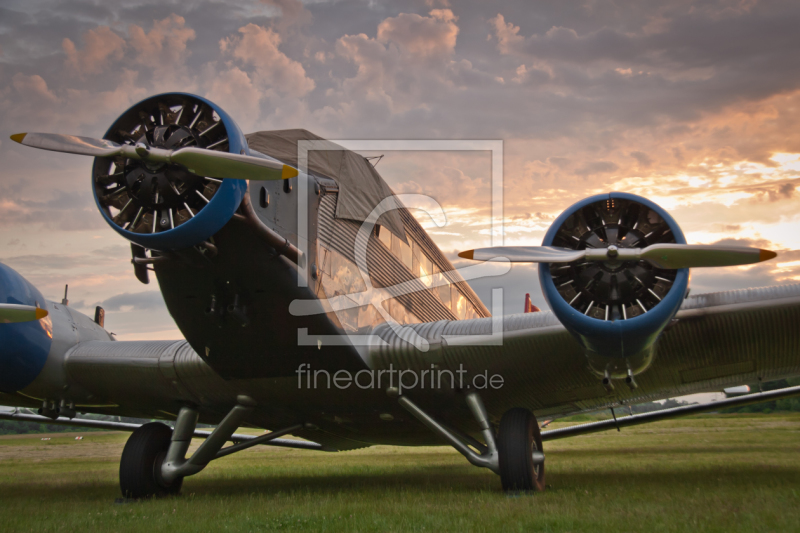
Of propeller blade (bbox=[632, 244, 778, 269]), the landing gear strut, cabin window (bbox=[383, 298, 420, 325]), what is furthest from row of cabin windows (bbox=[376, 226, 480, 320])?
propeller blade (bbox=[632, 244, 778, 269])

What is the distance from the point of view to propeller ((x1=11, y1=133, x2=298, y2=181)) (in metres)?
5.47

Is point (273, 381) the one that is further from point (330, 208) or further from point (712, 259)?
point (712, 259)

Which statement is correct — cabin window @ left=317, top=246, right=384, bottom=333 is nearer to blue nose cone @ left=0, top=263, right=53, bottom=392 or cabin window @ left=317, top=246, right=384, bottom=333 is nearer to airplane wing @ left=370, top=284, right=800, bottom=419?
airplane wing @ left=370, top=284, right=800, bottom=419

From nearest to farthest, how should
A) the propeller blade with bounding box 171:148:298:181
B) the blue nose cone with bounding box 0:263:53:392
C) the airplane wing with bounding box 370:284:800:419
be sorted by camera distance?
the propeller blade with bounding box 171:148:298:181
the airplane wing with bounding box 370:284:800:419
the blue nose cone with bounding box 0:263:53:392

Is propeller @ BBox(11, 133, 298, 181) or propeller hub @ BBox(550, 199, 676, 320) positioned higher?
propeller @ BBox(11, 133, 298, 181)

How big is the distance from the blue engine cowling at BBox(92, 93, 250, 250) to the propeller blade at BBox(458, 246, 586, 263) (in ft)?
8.55

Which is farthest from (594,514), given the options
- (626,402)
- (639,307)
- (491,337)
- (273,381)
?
(626,402)

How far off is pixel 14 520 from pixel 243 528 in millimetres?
2569

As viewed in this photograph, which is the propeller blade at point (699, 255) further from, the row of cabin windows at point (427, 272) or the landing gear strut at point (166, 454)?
the landing gear strut at point (166, 454)

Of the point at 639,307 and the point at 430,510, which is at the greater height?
the point at 639,307

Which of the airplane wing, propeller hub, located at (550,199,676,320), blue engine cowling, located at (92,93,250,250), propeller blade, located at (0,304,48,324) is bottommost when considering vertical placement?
the airplane wing

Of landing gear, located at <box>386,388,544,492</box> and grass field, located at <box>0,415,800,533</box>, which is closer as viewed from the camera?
grass field, located at <box>0,415,800,533</box>

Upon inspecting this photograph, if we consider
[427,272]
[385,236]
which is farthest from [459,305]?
[385,236]

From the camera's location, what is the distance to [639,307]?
22.2 feet
